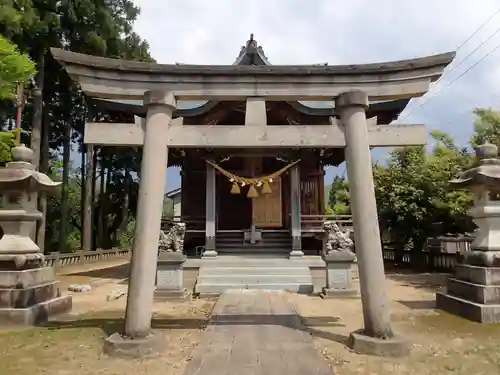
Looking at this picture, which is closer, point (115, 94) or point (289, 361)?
point (289, 361)

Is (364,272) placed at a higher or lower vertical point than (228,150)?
lower

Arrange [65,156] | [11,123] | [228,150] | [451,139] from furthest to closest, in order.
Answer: [65,156] < [11,123] < [451,139] < [228,150]

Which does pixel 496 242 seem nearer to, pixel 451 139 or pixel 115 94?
pixel 115 94

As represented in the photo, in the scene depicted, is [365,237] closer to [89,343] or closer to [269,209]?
[89,343]

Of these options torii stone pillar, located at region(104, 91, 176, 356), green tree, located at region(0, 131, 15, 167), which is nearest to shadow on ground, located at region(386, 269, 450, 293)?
torii stone pillar, located at region(104, 91, 176, 356)

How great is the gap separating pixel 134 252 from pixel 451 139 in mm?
17282

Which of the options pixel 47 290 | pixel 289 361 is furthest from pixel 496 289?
pixel 47 290

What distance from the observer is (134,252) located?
5723 millimetres

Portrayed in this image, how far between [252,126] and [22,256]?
512 cm

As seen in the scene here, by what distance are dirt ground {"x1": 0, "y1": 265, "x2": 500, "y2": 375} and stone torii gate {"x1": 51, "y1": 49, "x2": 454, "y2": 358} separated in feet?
1.91

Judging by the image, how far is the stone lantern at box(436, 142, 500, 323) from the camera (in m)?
7.48

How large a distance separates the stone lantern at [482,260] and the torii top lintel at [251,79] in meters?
3.06

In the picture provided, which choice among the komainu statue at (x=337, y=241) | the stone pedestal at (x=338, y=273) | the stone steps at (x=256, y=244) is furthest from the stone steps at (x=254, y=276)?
the stone steps at (x=256, y=244)

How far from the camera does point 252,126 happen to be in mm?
6266
